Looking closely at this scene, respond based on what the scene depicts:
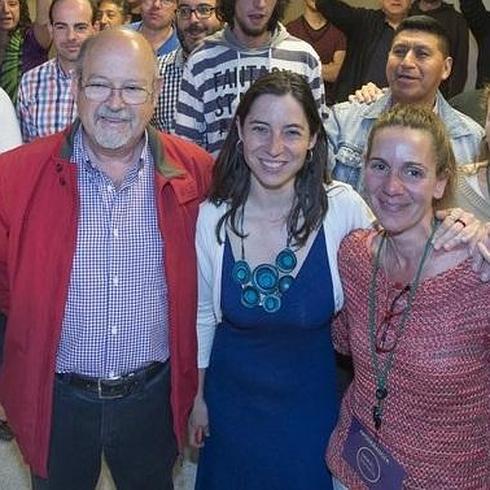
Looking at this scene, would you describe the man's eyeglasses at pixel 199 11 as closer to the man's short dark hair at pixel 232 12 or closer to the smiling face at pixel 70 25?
the man's short dark hair at pixel 232 12

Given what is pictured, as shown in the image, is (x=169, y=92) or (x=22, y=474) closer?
(x=22, y=474)

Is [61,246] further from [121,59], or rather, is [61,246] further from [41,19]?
[41,19]

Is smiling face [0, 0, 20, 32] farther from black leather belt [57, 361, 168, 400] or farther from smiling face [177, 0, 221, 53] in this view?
black leather belt [57, 361, 168, 400]


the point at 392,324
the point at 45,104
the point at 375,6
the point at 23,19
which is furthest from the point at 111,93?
the point at 375,6

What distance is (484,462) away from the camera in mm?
1623

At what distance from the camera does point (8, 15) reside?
3613 millimetres

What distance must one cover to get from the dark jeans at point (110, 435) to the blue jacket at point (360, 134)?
0.88 meters

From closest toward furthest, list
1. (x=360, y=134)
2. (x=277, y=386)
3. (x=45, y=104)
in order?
(x=277, y=386)
(x=360, y=134)
(x=45, y=104)

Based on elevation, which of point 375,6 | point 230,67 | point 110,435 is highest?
point 375,6

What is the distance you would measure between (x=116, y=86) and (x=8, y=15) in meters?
2.15

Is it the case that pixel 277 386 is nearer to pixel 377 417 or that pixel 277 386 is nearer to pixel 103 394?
pixel 377 417

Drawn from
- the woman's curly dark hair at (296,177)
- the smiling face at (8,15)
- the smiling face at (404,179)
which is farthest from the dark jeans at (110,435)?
the smiling face at (8,15)

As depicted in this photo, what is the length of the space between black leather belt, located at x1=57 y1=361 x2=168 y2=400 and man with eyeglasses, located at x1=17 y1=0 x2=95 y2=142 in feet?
3.90

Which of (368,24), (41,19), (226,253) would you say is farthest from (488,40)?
(226,253)
